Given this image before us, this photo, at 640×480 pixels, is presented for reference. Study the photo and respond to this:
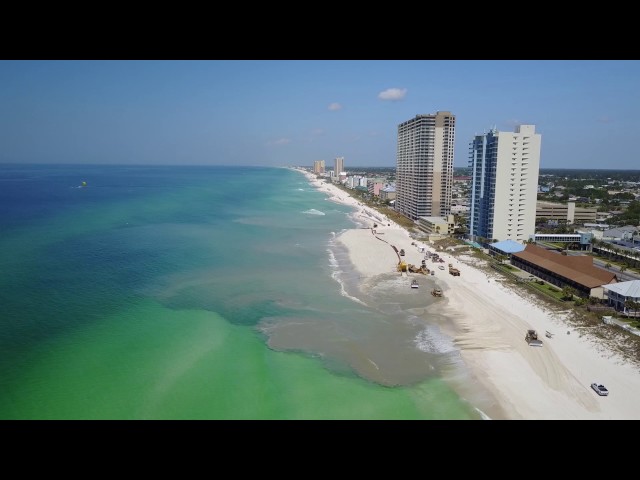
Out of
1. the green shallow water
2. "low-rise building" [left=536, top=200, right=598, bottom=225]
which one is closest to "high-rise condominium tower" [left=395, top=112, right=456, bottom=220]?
"low-rise building" [left=536, top=200, right=598, bottom=225]

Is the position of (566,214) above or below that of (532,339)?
above

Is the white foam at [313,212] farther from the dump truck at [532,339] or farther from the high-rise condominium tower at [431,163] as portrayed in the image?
the dump truck at [532,339]

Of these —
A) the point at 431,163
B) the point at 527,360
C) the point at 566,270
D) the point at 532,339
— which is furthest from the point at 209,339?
the point at 431,163

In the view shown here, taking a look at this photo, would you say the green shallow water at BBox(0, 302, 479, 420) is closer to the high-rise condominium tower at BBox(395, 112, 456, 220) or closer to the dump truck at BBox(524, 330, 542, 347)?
the dump truck at BBox(524, 330, 542, 347)

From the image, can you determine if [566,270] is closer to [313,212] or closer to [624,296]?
A: [624,296]
